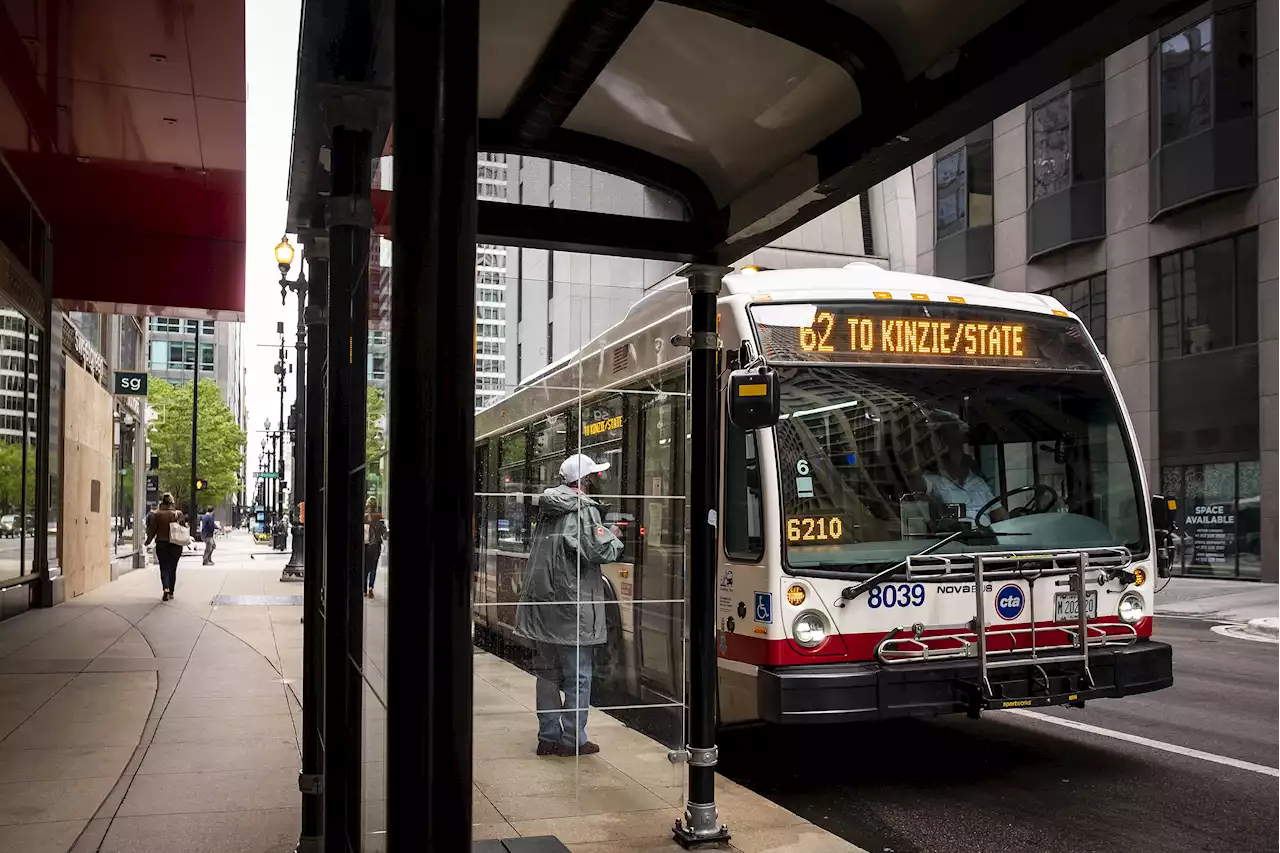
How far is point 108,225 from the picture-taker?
16516 millimetres

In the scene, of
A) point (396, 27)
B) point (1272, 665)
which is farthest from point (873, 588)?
point (1272, 665)

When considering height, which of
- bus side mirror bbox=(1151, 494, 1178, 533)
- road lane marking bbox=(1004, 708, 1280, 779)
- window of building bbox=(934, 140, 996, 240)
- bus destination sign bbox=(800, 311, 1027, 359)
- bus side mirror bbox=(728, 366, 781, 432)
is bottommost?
road lane marking bbox=(1004, 708, 1280, 779)

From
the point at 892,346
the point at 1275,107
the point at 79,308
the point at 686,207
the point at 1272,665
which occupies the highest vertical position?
the point at 1275,107

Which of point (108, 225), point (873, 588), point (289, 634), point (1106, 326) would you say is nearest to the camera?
point (873, 588)

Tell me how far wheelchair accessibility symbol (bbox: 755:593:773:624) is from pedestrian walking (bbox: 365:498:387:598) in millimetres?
3368

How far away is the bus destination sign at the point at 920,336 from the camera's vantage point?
734cm

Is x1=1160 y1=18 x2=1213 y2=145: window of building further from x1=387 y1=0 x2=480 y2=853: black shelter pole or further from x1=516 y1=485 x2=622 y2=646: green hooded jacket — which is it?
x1=387 y1=0 x2=480 y2=853: black shelter pole

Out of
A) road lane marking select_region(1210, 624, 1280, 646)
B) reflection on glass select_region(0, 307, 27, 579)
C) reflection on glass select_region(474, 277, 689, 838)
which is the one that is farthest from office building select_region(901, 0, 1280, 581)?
reflection on glass select_region(0, 307, 27, 579)

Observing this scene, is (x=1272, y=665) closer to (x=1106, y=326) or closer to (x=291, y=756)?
(x=291, y=756)

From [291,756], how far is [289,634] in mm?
7845

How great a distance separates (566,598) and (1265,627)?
1509 centimetres

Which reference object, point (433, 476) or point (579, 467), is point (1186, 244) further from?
point (433, 476)

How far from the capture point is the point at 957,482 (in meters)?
7.52

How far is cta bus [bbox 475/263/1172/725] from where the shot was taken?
618cm
